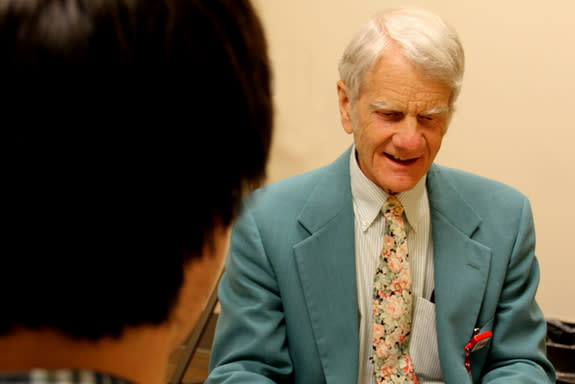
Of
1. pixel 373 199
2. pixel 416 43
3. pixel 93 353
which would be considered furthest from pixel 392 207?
pixel 93 353

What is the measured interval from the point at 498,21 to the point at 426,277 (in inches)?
59.8

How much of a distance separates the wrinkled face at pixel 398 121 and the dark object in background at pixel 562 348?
154 cm

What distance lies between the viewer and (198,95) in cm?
50

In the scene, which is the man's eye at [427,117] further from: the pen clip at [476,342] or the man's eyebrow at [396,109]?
the pen clip at [476,342]

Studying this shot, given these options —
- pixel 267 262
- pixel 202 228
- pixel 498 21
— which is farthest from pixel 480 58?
pixel 202 228

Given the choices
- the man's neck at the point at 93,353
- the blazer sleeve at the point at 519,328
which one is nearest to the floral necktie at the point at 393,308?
the blazer sleeve at the point at 519,328

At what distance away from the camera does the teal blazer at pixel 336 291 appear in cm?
138

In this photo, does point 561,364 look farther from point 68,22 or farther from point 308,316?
point 68,22

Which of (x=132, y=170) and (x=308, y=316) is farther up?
(x=132, y=170)

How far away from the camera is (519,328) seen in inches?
57.0

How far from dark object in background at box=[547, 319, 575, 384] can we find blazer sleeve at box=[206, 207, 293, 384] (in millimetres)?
1678

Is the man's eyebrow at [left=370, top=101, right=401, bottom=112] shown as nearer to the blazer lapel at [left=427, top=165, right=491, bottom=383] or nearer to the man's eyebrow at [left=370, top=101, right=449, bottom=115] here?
the man's eyebrow at [left=370, top=101, right=449, bottom=115]

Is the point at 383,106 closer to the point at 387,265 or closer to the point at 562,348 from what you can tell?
the point at 387,265

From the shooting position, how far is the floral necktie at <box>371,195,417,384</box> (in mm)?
1394
